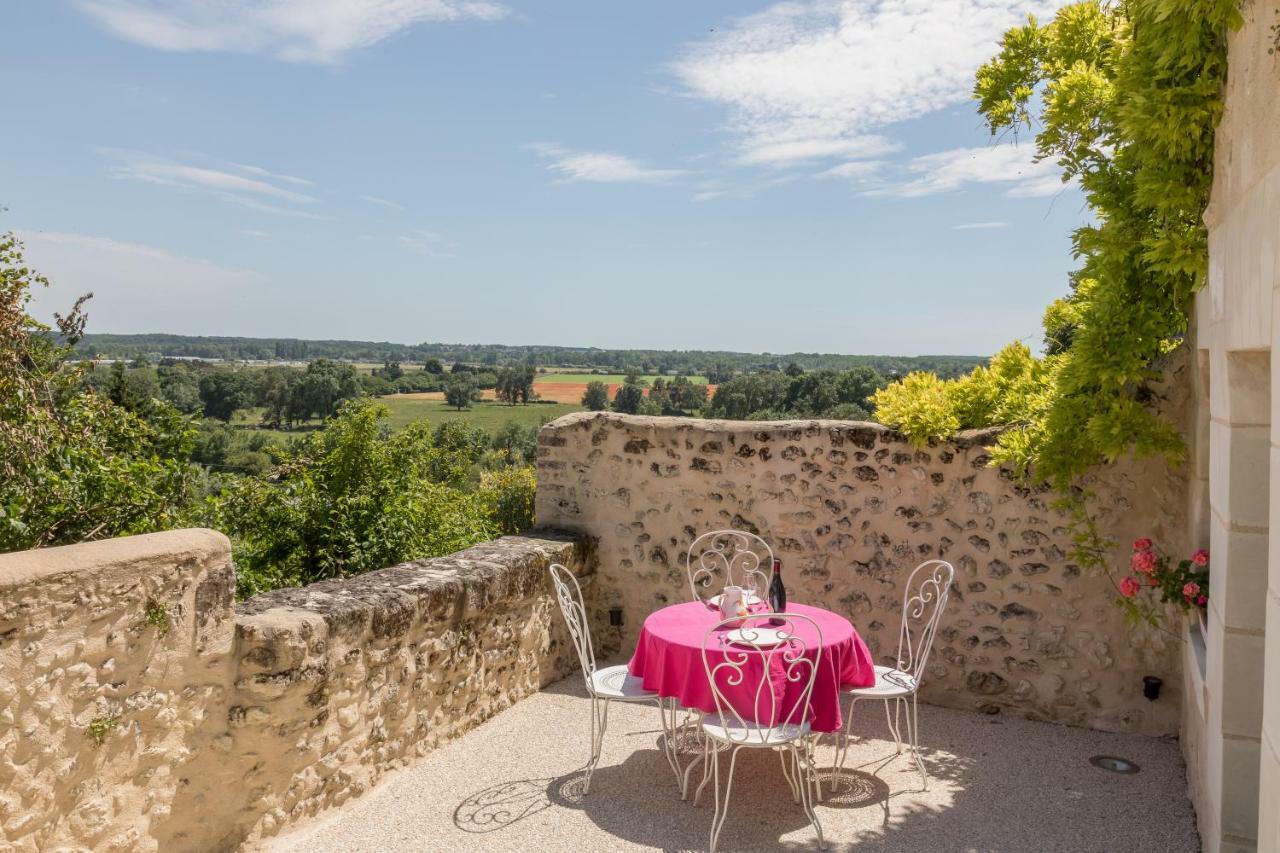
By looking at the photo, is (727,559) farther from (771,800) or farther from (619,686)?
(771,800)

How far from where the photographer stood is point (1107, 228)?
12.3ft

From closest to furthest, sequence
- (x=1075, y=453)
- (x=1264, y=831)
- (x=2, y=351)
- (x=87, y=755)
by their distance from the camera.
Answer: (x=1264, y=831) < (x=87, y=755) < (x=2, y=351) < (x=1075, y=453)

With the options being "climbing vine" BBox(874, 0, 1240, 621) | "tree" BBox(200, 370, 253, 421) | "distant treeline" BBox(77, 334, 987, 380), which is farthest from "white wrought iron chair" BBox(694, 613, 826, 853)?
"tree" BBox(200, 370, 253, 421)

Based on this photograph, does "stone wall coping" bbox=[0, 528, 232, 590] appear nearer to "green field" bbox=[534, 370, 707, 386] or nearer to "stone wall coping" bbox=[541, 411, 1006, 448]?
"stone wall coping" bbox=[541, 411, 1006, 448]

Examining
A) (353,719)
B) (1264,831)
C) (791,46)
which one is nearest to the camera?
(1264,831)

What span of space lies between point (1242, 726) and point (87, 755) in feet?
11.6

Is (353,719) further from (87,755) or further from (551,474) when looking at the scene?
Result: (551,474)

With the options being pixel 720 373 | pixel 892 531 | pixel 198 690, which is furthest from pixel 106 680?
pixel 720 373

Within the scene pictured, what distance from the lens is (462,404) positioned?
26938 mm

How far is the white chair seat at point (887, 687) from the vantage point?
11.7 feet

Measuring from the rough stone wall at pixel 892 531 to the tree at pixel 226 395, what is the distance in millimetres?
11316

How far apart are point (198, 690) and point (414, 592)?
1030 millimetres

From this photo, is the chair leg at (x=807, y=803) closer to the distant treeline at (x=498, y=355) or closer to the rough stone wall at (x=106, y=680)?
the rough stone wall at (x=106, y=680)

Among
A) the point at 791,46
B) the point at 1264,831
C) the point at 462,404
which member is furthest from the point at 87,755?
the point at 462,404
